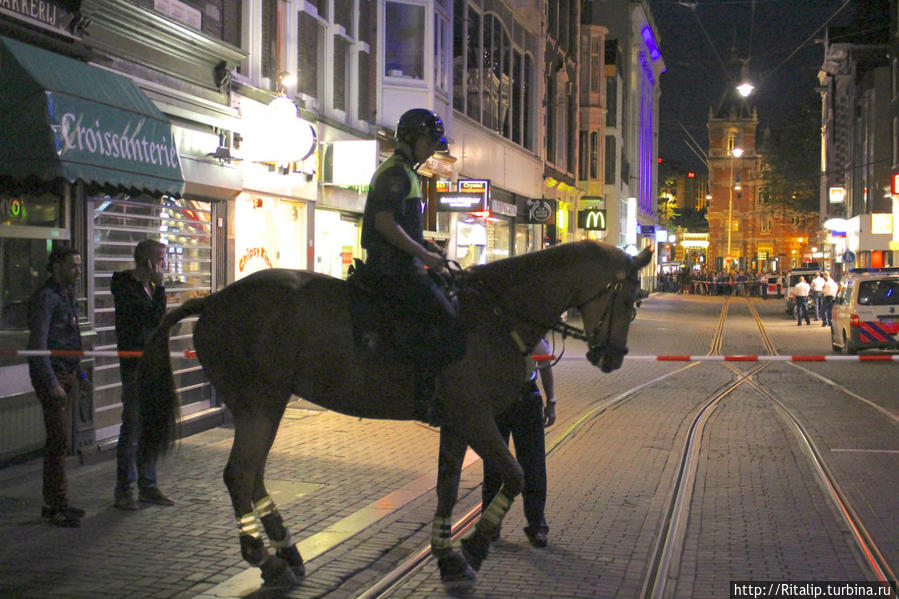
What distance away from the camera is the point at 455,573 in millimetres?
5590

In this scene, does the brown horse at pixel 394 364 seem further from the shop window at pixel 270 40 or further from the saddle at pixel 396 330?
the shop window at pixel 270 40

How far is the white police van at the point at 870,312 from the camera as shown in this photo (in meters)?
20.9

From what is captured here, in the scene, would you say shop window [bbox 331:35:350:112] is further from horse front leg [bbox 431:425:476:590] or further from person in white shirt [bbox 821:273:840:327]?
person in white shirt [bbox 821:273:840:327]

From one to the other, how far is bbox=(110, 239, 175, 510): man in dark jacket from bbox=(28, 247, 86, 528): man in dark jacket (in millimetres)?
406

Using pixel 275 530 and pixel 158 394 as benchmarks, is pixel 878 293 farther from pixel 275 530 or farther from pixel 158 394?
pixel 158 394

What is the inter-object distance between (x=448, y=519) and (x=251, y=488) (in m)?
1.20

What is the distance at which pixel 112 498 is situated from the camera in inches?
310

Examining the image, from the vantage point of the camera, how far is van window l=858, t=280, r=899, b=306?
70.2ft

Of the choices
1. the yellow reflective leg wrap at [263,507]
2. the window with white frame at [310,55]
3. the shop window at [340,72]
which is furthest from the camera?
the shop window at [340,72]

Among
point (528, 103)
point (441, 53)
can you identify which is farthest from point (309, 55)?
point (528, 103)

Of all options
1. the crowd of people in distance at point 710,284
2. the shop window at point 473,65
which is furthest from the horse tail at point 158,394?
the crowd of people in distance at point 710,284

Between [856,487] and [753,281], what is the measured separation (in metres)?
71.1

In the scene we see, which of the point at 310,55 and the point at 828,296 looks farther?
the point at 828,296

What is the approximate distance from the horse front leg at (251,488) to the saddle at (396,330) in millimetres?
825
